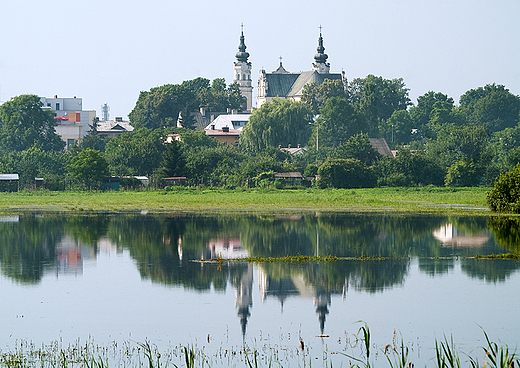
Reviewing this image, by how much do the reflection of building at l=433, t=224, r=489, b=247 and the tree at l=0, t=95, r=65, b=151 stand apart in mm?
86182

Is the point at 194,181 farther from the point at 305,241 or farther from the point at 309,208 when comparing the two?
the point at 305,241

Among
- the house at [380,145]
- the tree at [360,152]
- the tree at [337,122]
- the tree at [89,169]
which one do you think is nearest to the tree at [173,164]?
the tree at [89,169]

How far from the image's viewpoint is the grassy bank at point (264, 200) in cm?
4750

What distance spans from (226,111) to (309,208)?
101477 millimetres

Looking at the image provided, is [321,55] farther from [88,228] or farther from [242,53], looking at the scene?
[88,228]

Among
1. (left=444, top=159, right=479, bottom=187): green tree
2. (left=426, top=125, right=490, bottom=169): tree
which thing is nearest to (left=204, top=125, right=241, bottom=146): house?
(left=426, top=125, right=490, bottom=169): tree

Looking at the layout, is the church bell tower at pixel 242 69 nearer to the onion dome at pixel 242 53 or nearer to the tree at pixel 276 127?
the onion dome at pixel 242 53

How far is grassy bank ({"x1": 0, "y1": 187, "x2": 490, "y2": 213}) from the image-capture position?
156 ft

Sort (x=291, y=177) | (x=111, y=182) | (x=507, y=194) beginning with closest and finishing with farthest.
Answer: (x=507, y=194), (x=111, y=182), (x=291, y=177)

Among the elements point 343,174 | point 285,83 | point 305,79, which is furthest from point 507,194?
point 285,83

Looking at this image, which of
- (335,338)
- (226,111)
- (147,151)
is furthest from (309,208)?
(226,111)

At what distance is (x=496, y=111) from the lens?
146 meters

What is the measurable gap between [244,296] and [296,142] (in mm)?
89126

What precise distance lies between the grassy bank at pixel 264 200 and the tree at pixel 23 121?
43.8 meters
